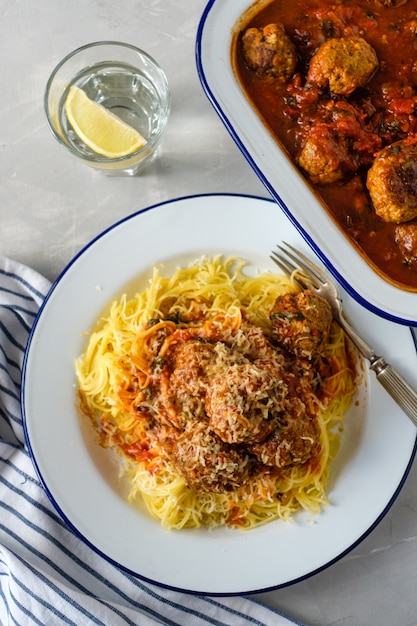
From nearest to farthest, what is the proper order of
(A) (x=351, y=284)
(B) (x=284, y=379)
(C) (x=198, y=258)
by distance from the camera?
(A) (x=351, y=284), (B) (x=284, y=379), (C) (x=198, y=258)

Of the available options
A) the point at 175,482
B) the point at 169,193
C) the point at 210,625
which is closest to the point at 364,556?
the point at 210,625

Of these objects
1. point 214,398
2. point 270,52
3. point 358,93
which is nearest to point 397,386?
point 214,398

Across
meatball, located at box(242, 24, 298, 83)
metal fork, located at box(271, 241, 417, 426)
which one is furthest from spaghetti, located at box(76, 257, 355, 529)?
meatball, located at box(242, 24, 298, 83)

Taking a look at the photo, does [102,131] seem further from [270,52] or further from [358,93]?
[358,93]

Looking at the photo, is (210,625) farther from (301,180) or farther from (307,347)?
(301,180)

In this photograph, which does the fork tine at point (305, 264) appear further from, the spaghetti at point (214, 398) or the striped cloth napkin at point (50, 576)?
the striped cloth napkin at point (50, 576)

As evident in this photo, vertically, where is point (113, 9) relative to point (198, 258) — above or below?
above
